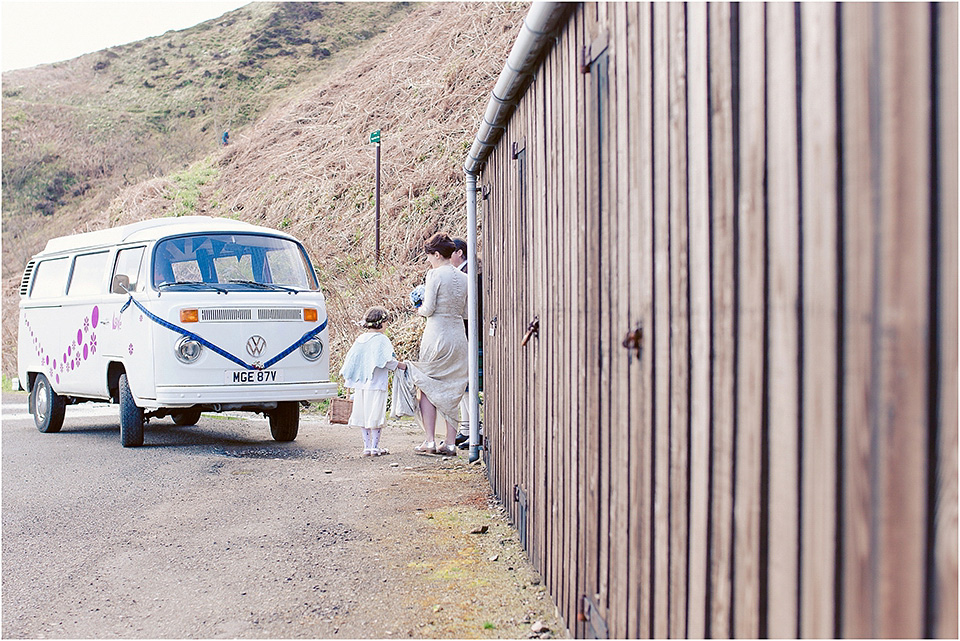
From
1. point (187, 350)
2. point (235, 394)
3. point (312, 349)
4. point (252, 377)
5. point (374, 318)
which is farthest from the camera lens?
point (312, 349)

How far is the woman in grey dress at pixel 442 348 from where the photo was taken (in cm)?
793

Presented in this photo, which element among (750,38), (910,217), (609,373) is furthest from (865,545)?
(609,373)

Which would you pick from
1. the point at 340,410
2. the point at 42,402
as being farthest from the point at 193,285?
the point at 42,402

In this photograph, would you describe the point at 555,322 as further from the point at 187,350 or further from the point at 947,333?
the point at 187,350

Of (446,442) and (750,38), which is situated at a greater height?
(750,38)

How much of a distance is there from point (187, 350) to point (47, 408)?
302 centimetres

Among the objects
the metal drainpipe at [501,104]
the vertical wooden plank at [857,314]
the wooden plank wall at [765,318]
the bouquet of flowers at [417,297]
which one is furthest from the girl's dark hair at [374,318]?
the vertical wooden plank at [857,314]

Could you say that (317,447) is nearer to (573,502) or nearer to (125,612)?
(125,612)

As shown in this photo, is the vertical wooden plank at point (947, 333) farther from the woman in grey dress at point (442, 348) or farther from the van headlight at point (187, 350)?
the van headlight at point (187, 350)

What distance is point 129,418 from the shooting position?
29.2ft

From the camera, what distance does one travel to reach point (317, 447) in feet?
29.4

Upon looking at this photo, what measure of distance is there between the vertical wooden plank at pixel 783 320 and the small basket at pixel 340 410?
930 cm

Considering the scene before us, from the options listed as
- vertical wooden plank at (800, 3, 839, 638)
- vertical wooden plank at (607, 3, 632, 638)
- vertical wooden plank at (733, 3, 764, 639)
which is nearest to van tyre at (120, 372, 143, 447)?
vertical wooden plank at (607, 3, 632, 638)

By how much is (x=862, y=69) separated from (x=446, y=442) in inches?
272
